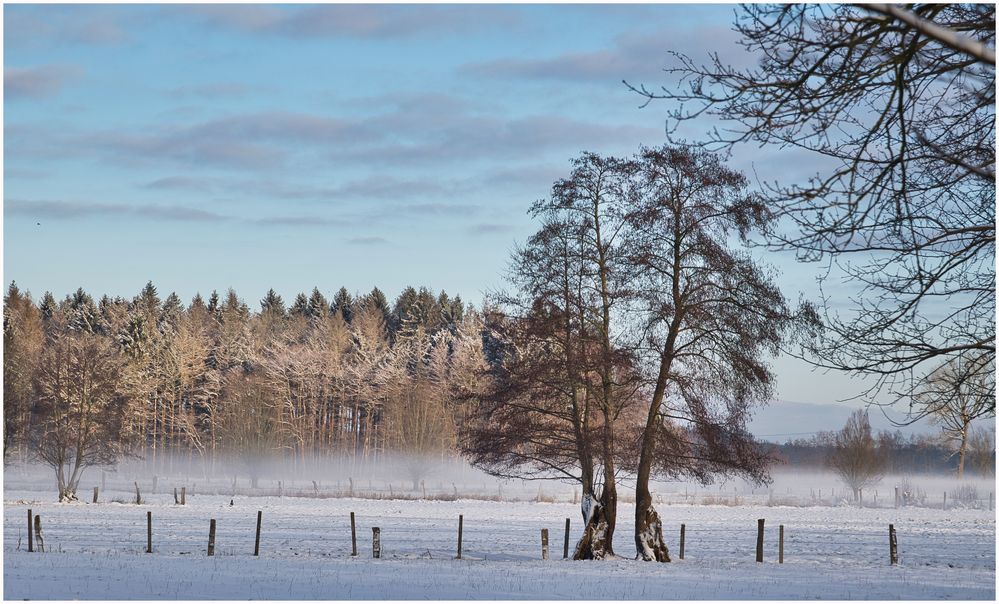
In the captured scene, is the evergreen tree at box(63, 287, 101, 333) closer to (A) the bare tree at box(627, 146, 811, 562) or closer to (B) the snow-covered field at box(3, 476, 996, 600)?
(B) the snow-covered field at box(3, 476, 996, 600)

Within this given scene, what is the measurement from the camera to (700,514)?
52969mm

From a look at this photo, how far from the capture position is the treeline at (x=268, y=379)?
7906 centimetres

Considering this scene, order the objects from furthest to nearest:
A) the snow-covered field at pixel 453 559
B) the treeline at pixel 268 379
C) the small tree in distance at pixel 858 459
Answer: the treeline at pixel 268 379
the small tree in distance at pixel 858 459
the snow-covered field at pixel 453 559

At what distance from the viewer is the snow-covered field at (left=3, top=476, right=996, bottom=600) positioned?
739 inches

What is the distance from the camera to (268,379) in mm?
85375

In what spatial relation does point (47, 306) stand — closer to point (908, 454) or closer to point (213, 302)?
point (213, 302)

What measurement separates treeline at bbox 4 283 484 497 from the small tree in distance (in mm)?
25340

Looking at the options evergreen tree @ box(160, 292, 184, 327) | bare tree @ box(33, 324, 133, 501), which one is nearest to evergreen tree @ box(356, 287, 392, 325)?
evergreen tree @ box(160, 292, 184, 327)

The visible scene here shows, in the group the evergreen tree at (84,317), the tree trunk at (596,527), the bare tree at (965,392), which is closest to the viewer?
the bare tree at (965,392)

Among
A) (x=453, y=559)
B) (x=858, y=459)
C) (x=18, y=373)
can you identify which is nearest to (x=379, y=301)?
(x=18, y=373)

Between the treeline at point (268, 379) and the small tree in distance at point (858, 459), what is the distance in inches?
998

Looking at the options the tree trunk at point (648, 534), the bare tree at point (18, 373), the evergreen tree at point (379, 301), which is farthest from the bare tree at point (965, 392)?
the evergreen tree at point (379, 301)

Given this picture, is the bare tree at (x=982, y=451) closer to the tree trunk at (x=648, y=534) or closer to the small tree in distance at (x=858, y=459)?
the small tree in distance at (x=858, y=459)

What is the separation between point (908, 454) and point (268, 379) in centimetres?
5708
